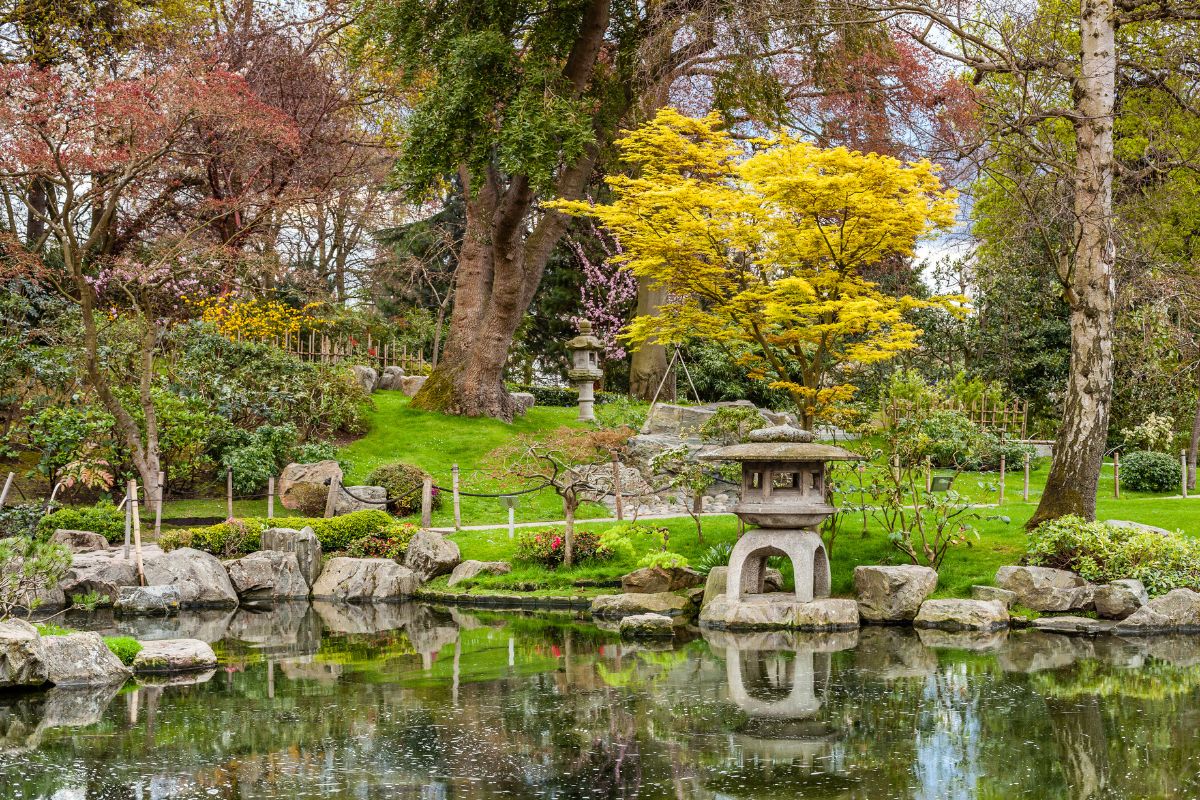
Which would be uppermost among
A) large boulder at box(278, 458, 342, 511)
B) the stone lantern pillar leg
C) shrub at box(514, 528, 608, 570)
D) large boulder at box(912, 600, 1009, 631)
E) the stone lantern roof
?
the stone lantern pillar leg

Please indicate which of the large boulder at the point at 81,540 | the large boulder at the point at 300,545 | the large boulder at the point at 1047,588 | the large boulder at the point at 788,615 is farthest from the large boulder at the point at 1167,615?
the large boulder at the point at 81,540

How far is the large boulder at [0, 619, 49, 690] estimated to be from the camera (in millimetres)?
10641

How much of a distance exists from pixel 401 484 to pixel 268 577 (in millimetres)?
3564

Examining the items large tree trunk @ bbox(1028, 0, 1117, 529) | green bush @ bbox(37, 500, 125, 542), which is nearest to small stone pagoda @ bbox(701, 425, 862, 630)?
large tree trunk @ bbox(1028, 0, 1117, 529)

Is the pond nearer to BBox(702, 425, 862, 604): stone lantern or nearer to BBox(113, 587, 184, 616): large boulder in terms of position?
BBox(702, 425, 862, 604): stone lantern

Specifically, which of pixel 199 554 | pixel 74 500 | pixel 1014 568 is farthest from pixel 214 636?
pixel 1014 568

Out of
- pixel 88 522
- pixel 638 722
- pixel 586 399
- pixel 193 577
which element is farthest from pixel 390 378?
pixel 638 722

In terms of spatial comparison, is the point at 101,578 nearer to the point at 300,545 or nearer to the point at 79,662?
the point at 300,545

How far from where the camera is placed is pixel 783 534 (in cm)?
1415

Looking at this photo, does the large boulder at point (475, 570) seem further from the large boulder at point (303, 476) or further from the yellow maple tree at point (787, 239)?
the large boulder at point (303, 476)

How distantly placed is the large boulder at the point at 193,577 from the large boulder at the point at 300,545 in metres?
0.98

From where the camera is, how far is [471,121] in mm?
21250

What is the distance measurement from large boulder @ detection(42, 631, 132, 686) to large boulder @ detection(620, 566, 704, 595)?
655cm

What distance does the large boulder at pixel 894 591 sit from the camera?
14055 mm
